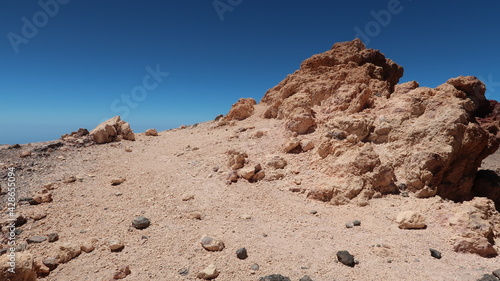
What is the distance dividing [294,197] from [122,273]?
463cm

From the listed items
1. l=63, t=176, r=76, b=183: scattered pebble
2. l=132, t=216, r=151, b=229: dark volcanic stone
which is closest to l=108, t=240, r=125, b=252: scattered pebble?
l=132, t=216, r=151, b=229: dark volcanic stone

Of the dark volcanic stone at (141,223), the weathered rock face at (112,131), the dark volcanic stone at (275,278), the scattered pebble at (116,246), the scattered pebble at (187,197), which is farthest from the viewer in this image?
the weathered rock face at (112,131)

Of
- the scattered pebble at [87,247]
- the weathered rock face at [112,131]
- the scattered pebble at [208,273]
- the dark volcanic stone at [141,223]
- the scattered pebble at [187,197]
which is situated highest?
the weathered rock face at [112,131]

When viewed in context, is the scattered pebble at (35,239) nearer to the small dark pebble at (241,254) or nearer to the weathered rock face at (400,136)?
the small dark pebble at (241,254)

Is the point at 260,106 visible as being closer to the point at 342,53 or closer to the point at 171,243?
the point at 342,53

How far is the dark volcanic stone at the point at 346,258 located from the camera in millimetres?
4730

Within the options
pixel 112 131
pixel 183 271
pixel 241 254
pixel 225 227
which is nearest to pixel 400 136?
pixel 225 227

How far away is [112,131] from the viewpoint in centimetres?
1505

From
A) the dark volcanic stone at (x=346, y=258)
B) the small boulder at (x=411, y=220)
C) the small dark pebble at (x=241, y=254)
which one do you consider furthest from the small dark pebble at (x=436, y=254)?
the small dark pebble at (x=241, y=254)

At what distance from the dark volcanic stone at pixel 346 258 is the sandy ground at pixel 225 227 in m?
0.10

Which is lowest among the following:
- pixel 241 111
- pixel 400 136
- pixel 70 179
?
pixel 70 179

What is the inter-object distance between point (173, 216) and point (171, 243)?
1.21m

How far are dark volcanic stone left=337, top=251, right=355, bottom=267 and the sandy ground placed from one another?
10cm

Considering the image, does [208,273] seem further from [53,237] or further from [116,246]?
[53,237]
